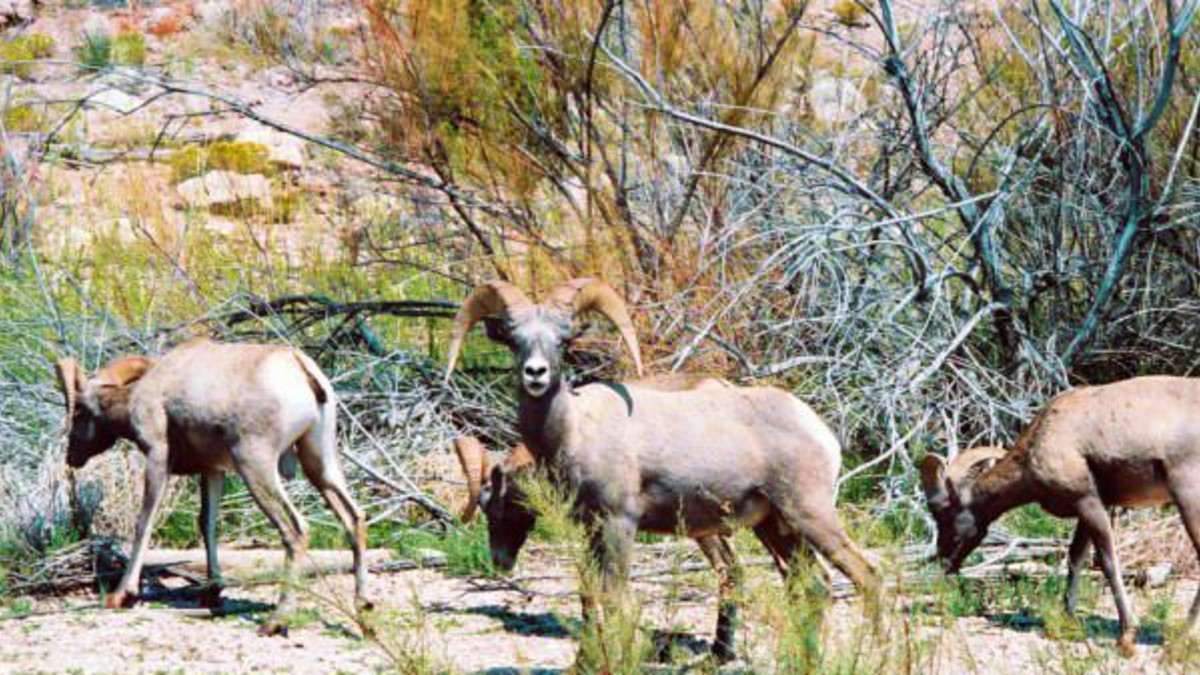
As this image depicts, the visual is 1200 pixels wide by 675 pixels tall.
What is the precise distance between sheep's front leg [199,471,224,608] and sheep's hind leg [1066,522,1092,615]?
13.4ft

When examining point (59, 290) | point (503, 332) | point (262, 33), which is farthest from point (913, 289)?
point (59, 290)

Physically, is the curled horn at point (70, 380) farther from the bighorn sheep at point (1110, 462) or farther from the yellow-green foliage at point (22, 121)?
the yellow-green foliage at point (22, 121)

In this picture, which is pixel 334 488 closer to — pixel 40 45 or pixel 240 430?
pixel 240 430

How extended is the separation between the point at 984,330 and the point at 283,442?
17.3 feet

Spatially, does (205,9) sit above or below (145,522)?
below

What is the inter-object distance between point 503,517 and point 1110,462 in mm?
2714

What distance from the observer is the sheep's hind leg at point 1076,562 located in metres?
9.19

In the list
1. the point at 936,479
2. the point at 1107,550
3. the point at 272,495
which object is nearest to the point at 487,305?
the point at 272,495

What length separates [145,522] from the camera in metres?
9.44

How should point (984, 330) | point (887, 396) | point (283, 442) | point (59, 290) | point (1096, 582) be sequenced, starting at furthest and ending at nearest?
point (59, 290)
point (984, 330)
point (887, 396)
point (1096, 582)
point (283, 442)

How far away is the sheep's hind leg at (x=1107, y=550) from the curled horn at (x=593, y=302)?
218 cm

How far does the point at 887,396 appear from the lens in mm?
11000

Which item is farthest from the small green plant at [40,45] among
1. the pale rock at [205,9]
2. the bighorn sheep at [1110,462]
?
the bighorn sheep at [1110,462]

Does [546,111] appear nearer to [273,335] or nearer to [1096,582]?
[273,335]
